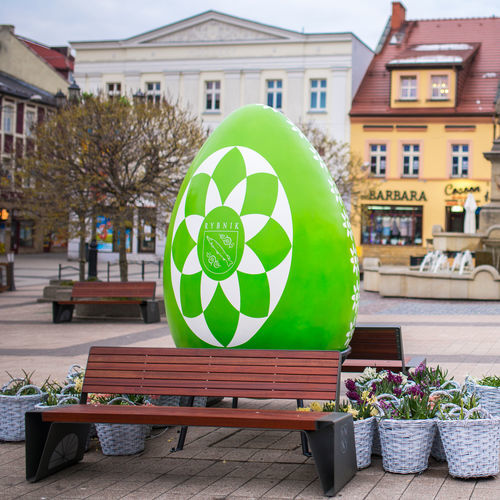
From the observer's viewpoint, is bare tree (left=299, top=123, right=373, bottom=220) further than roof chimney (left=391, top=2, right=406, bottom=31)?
No

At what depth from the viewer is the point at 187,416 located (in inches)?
220

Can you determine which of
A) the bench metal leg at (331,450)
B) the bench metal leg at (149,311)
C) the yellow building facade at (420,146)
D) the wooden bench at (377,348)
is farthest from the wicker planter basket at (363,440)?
the yellow building facade at (420,146)

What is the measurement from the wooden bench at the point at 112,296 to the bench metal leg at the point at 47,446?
9.39 m

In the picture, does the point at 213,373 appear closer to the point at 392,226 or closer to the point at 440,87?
the point at 392,226

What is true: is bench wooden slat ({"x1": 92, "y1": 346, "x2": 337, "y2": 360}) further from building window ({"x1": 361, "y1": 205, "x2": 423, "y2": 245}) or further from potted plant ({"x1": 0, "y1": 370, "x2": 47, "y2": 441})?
building window ({"x1": 361, "y1": 205, "x2": 423, "y2": 245})

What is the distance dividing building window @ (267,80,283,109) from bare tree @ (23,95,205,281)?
88.7 ft

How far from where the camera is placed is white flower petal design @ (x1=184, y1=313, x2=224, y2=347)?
7090 mm

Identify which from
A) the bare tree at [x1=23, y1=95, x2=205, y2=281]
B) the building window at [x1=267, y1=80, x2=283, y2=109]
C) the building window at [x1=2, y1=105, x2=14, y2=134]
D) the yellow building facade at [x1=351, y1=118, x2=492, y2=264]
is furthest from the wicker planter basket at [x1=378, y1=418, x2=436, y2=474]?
the building window at [x1=2, y1=105, x2=14, y2=134]

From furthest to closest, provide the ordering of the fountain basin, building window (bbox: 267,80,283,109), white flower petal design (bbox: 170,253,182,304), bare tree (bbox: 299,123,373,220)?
building window (bbox: 267,80,283,109), bare tree (bbox: 299,123,373,220), the fountain basin, white flower petal design (bbox: 170,253,182,304)

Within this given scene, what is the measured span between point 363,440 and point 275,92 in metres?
41.3

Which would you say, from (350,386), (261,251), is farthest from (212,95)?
(350,386)

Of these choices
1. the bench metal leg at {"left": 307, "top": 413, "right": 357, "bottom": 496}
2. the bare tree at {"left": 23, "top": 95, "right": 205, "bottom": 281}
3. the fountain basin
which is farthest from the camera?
the fountain basin

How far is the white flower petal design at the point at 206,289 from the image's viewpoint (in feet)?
22.8

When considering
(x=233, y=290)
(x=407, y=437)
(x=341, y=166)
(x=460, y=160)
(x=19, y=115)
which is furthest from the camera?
(x=19, y=115)
